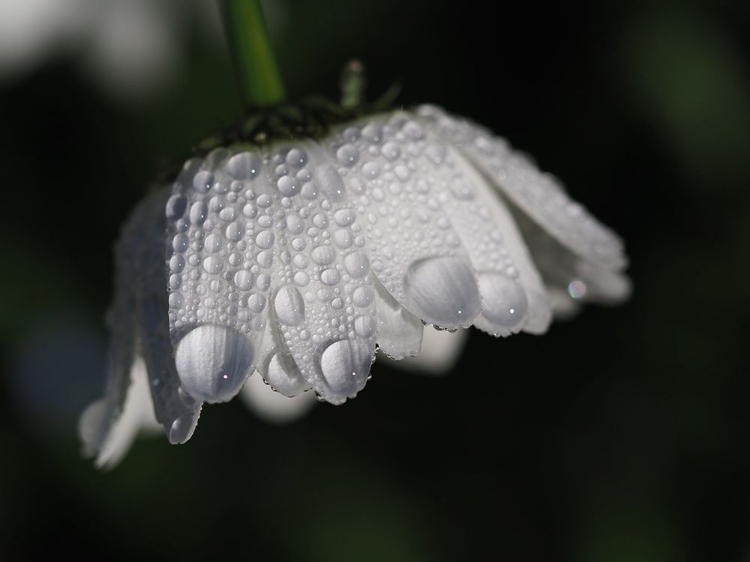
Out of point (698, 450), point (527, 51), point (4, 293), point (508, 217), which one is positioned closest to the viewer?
point (508, 217)

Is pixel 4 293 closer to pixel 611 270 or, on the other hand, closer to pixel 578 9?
pixel 578 9

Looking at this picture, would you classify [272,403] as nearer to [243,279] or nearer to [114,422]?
[114,422]

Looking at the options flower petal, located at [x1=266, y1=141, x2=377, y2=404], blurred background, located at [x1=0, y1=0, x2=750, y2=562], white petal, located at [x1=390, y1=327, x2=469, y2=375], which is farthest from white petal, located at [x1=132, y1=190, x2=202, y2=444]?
blurred background, located at [x1=0, y1=0, x2=750, y2=562]

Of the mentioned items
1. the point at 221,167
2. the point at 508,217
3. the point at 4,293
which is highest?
the point at 221,167

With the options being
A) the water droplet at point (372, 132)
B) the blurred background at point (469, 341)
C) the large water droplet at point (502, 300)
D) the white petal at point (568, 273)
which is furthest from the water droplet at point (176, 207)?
the blurred background at point (469, 341)

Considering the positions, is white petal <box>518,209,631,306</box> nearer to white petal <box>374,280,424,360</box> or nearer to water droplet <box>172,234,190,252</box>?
white petal <box>374,280,424,360</box>

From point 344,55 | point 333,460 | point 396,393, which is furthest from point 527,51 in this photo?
point 333,460

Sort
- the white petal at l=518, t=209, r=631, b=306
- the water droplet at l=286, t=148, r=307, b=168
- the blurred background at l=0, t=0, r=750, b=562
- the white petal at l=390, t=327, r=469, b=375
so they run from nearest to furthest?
the water droplet at l=286, t=148, r=307, b=168 → the white petal at l=518, t=209, r=631, b=306 → the white petal at l=390, t=327, r=469, b=375 → the blurred background at l=0, t=0, r=750, b=562
